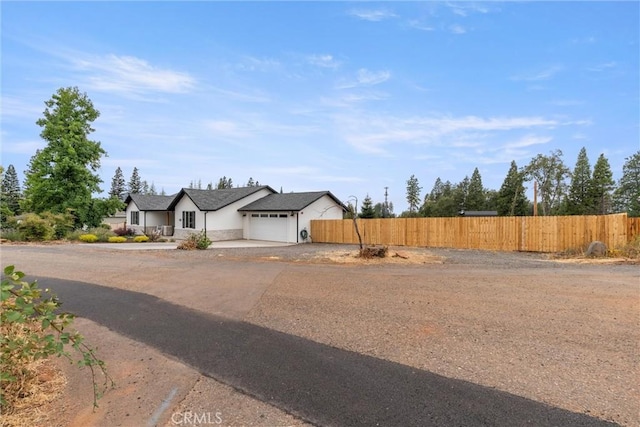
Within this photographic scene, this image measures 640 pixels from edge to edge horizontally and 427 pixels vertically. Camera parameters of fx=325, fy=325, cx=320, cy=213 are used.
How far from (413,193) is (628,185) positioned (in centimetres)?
3347

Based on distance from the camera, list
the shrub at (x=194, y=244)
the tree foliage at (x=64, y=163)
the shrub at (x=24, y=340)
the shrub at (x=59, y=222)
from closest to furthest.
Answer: the shrub at (x=24, y=340) → the shrub at (x=194, y=244) → the shrub at (x=59, y=222) → the tree foliage at (x=64, y=163)

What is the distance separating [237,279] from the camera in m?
8.75

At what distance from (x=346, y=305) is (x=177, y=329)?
2.90m

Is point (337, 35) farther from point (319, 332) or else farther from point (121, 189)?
point (121, 189)

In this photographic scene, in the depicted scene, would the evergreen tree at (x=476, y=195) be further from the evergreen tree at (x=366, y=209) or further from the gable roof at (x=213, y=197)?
the gable roof at (x=213, y=197)

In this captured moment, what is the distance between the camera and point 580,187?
4441 cm

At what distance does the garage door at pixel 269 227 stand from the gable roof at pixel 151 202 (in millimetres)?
9786

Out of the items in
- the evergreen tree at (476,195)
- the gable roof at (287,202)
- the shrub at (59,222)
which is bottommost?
the shrub at (59,222)

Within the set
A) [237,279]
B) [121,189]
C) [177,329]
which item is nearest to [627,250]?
[237,279]

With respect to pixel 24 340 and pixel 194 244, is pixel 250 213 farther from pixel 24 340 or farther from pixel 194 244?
pixel 24 340

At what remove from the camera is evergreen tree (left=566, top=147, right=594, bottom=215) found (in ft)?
141

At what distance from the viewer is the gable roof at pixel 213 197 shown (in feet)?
79.8

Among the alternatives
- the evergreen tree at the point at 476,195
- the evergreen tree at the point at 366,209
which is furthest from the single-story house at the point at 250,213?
the evergreen tree at the point at 476,195

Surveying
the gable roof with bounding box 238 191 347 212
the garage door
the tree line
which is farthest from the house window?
the tree line
